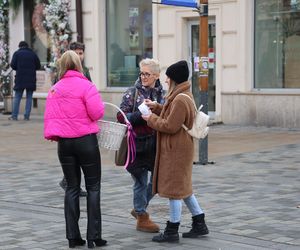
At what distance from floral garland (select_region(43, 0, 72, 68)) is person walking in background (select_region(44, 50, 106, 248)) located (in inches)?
474

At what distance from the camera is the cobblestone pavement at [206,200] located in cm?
628

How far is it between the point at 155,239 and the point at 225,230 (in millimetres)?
729

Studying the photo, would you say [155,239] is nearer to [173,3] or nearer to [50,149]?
[173,3]

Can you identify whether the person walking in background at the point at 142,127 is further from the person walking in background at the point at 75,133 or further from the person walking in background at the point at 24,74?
the person walking in background at the point at 24,74

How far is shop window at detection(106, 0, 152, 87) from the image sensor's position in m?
17.3

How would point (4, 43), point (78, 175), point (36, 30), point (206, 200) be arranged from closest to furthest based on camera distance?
1. point (78, 175)
2. point (206, 200)
3. point (36, 30)
4. point (4, 43)

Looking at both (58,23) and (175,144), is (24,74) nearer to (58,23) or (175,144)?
(58,23)

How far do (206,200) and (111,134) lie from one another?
2.07 m

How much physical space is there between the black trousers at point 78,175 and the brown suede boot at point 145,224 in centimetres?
54

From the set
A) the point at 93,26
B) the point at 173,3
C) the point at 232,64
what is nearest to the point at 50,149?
the point at 173,3

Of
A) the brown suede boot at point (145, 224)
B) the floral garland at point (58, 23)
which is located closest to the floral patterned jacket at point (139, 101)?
the brown suede boot at point (145, 224)

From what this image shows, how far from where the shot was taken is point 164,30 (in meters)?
16.3

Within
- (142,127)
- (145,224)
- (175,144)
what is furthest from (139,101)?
(145,224)

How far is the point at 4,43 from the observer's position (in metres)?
20.1
